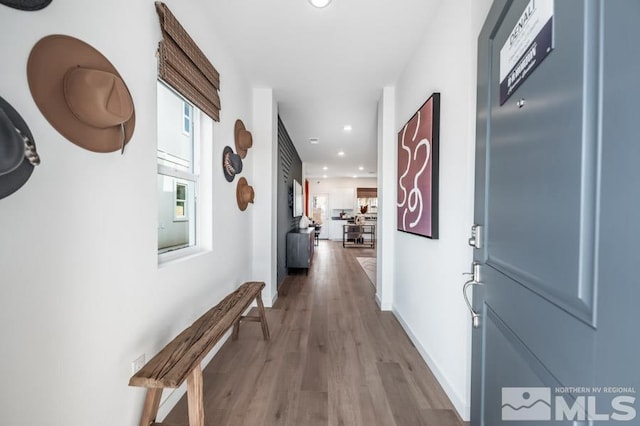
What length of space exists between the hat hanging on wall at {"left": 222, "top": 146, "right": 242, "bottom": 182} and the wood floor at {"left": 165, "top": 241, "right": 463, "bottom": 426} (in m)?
1.57

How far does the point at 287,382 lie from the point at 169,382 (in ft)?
3.21

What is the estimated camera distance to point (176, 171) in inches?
72.7

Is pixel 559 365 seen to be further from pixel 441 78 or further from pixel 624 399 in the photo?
pixel 441 78

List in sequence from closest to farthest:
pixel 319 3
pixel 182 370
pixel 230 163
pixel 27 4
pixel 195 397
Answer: pixel 27 4 → pixel 182 370 → pixel 195 397 → pixel 319 3 → pixel 230 163

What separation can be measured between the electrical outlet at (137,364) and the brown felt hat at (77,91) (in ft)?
3.31

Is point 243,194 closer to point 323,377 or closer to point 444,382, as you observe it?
point 323,377

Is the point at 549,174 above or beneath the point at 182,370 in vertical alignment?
above

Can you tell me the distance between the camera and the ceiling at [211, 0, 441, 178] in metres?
1.94

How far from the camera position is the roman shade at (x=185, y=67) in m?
1.47

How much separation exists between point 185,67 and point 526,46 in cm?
178

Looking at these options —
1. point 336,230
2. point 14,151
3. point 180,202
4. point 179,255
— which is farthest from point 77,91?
point 336,230

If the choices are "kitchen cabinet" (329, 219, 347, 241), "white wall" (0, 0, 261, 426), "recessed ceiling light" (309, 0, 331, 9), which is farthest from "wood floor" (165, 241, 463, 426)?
"kitchen cabinet" (329, 219, 347, 241)

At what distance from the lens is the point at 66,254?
959 millimetres

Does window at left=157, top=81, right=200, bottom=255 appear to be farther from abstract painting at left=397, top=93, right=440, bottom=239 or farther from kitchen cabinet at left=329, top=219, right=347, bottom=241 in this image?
kitchen cabinet at left=329, top=219, right=347, bottom=241
